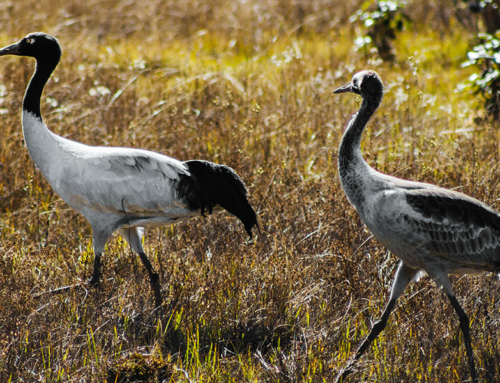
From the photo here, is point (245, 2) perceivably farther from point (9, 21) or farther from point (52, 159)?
point (52, 159)

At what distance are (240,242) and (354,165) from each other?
1.65m

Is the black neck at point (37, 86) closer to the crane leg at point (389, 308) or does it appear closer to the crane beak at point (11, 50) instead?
the crane beak at point (11, 50)

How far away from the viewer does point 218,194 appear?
15.4 feet

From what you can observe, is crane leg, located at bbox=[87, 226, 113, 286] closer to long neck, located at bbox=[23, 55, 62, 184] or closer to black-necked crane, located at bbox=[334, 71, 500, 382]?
long neck, located at bbox=[23, 55, 62, 184]

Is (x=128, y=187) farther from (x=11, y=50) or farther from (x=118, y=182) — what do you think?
(x=11, y=50)

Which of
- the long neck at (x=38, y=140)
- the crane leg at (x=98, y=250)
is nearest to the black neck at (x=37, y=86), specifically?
the long neck at (x=38, y=140)

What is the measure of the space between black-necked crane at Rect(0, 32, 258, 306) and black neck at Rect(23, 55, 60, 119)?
22 millimetres

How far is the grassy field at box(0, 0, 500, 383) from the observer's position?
3678mm

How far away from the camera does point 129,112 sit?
24.5 feet

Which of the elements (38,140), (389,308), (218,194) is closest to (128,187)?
(218,194)

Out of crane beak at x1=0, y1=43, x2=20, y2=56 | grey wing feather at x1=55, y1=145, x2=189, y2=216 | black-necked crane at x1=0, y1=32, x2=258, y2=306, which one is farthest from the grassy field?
crane beak at x1=0, y1=43, x2=20, y2=56

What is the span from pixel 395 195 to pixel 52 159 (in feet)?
8.32

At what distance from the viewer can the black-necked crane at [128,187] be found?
4.63m

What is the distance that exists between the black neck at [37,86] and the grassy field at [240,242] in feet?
2.82
